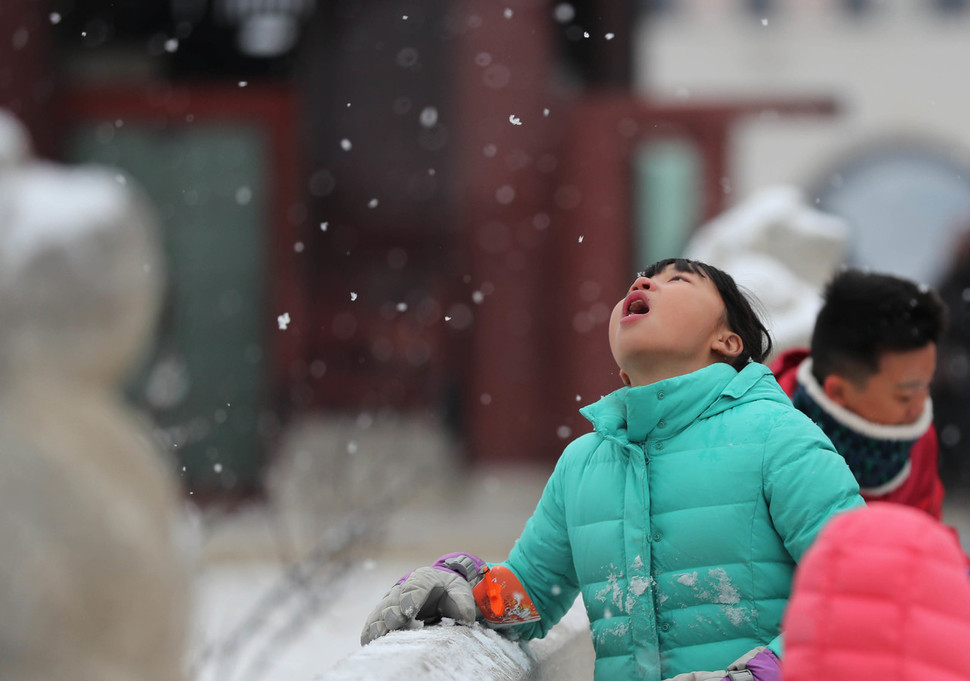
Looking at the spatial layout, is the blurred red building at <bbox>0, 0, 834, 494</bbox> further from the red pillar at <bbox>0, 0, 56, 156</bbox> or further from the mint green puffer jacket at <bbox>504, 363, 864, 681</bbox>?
the mint green puffer jacket at <bbox>504, 363, 864, 681</bbox>

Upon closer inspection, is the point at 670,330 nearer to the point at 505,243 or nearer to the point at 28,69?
the point at 505,243

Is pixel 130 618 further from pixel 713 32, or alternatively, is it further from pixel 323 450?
pixel 713 32

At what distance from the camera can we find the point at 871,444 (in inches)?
83.4

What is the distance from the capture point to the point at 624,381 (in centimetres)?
180

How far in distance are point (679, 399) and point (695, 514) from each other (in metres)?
0.16

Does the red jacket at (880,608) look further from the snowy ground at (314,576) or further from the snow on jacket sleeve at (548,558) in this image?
the snowy ground at (314,576)

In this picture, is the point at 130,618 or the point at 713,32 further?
the point at 713,32

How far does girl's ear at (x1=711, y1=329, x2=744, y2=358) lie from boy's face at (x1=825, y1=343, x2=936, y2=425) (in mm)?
511

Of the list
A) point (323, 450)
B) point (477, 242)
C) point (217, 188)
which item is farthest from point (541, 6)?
point (323, 450)

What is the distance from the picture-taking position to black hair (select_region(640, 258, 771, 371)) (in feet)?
5.69

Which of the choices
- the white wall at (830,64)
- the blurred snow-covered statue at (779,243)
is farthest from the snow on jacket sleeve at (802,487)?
the white wall at (830,64)

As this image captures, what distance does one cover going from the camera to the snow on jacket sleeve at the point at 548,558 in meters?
1.78

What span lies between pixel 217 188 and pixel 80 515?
7.21 m

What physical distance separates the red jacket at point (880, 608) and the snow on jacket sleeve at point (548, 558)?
0.58 meters
